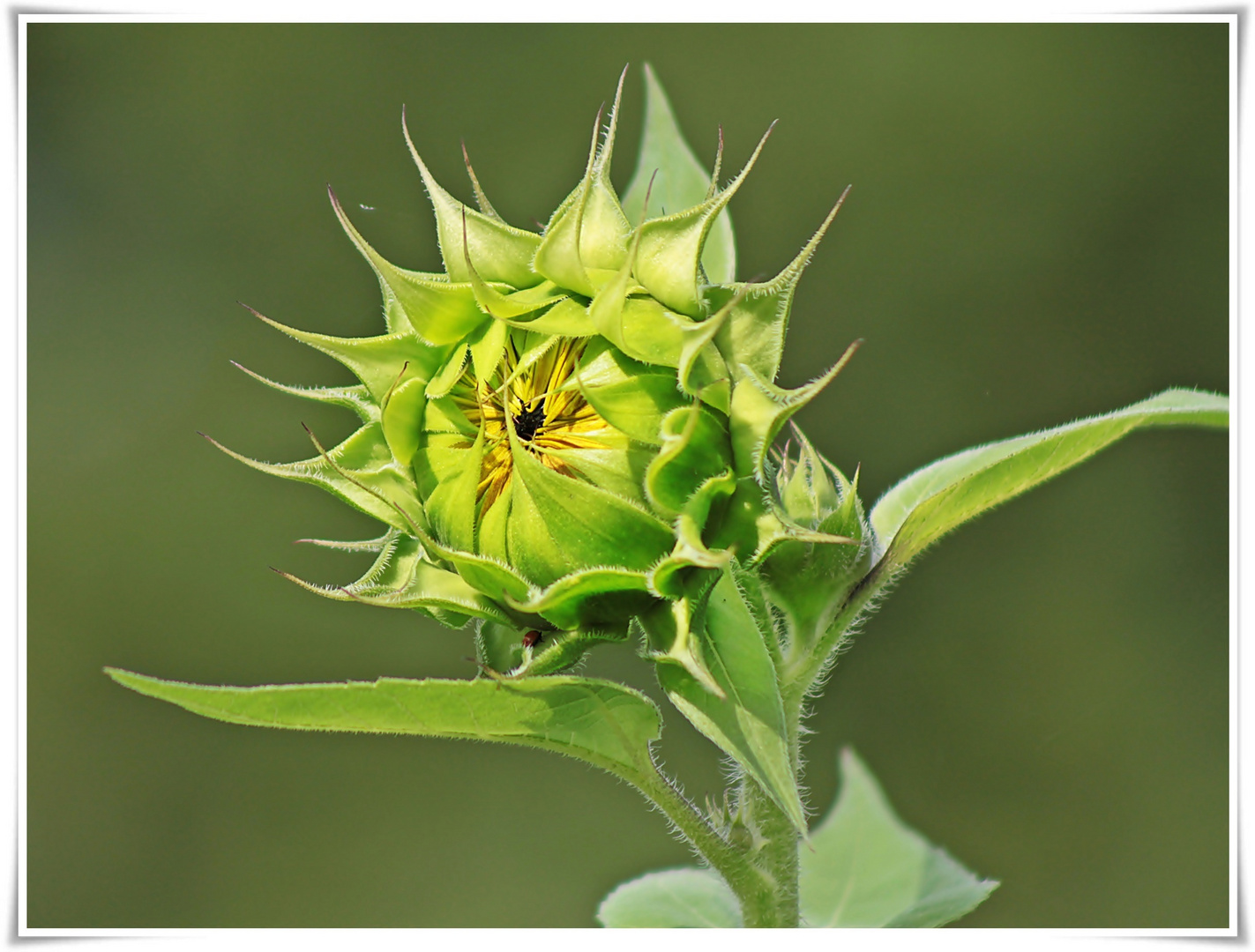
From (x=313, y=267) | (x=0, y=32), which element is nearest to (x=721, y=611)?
(x=0, y=32)

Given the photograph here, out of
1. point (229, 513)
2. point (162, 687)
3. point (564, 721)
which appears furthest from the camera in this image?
point (229, 513)

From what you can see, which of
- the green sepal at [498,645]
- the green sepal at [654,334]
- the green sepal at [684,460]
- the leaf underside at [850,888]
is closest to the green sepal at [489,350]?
the green sepal at [654,334]

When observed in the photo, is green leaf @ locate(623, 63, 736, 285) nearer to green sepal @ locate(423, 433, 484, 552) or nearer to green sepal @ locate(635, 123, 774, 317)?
green sepal @ locate(635, 123, 774, 317)

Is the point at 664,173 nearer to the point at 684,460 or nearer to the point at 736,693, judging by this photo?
the point at 684,460

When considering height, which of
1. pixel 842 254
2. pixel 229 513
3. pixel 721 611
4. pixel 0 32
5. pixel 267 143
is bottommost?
pixel 721 611

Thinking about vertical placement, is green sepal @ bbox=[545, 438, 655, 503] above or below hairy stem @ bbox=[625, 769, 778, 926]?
above

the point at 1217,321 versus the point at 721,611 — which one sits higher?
the point at 1217,321

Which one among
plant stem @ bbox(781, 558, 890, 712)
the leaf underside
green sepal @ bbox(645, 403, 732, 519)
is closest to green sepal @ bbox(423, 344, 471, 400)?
green sepal @ bbox(645, 403, 732, 519)
